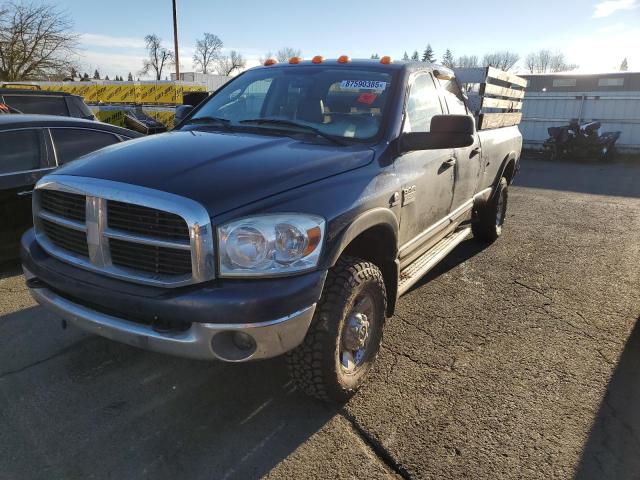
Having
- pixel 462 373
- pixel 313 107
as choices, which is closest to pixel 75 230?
pixel 313 107

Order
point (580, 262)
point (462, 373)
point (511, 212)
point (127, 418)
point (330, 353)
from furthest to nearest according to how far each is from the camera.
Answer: point (511, 212)
point (580, 262)
point (462, 373)
point (127, 418)
point (330, 353)

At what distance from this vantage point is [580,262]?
5.55m

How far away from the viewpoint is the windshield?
10.3 ft

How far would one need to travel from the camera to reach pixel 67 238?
2.57 metres

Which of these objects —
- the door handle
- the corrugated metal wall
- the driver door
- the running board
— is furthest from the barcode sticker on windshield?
the corrugated metal wall

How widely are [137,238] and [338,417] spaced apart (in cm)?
144

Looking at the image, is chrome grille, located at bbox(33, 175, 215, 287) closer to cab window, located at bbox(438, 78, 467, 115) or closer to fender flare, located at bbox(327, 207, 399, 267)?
fender flare, located at bbox(327, 207, 399, 267)

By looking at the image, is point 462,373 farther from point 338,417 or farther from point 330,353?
point 330,353

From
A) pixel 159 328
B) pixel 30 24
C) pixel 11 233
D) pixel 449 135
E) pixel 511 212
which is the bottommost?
pixel 511 212

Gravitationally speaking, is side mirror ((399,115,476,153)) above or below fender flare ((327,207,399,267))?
above

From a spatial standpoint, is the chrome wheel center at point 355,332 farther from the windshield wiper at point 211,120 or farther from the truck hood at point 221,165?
the windshield wiper at point 211,120

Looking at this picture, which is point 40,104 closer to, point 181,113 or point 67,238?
point 181,113

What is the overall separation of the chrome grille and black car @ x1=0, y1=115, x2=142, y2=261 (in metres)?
2.25

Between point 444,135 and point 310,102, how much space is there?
0.98 metres
